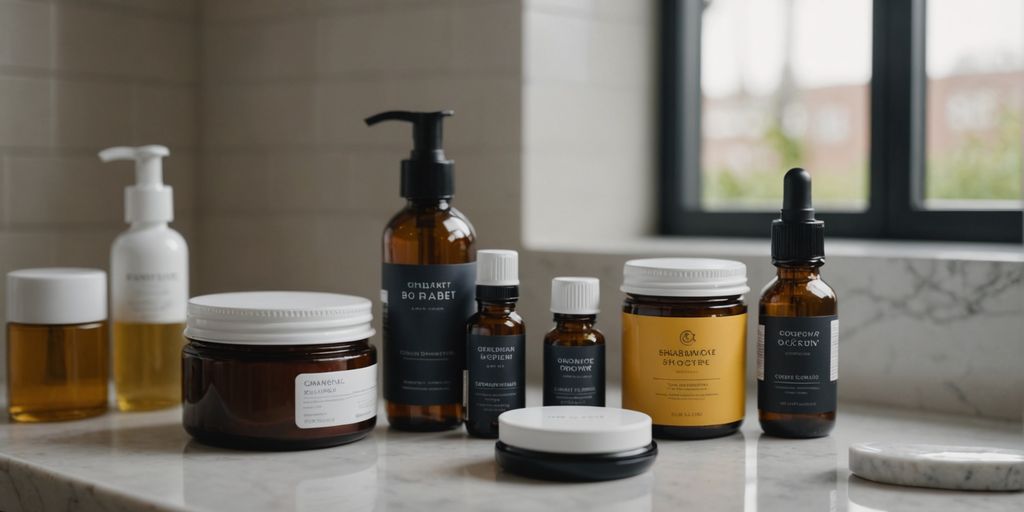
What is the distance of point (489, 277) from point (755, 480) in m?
0.28

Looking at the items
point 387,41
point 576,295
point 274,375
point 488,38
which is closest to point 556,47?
point 488,38

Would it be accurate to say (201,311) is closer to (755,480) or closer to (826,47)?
(755,480)

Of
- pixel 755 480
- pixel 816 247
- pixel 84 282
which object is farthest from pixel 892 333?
pixel 84 282

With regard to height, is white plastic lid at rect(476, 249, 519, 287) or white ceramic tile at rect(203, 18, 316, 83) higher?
white ceramic tile at rect(203, 18, 316, 83)

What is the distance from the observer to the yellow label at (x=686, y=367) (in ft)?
3.07

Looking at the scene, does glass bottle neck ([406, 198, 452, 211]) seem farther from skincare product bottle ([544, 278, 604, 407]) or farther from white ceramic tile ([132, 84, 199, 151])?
white ceramic tile ([132, 84, 199, 151])

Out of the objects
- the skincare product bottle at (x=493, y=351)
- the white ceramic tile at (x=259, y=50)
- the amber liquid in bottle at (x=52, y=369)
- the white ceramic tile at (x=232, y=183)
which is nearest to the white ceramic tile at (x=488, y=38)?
the white ceramic tile at (x=259, y=50)

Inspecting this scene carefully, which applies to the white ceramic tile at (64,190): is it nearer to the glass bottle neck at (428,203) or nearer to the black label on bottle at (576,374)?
the glass bottle neck at (428,203)

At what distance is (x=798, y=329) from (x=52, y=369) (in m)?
0.71

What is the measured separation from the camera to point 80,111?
4.65ft

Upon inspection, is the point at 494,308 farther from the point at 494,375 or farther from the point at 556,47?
the point at 556,47

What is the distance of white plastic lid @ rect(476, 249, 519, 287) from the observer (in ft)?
3.08

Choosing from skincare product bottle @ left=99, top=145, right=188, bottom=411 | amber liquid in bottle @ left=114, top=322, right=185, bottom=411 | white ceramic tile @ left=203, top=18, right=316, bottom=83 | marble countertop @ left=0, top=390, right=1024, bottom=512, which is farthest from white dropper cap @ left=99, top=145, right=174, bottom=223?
white ceramic tile @ left=203, top=18, right=316, bottom=83

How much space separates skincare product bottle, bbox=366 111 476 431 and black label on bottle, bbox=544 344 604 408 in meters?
0.09
